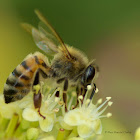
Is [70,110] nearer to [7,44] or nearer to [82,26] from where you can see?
[7,44]

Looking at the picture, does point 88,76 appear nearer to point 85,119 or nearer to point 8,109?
point 85,119

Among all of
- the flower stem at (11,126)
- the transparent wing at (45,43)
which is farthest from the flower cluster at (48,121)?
the transparent wing at (45,43)

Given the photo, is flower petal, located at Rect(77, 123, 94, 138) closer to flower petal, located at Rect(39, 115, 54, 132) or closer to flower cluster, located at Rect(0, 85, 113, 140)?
flower cluster, located at Rect(0, 85, 113, 140)

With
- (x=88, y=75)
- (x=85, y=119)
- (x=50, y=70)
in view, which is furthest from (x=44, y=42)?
(x=85, y=119)

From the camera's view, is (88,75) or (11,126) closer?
(11,126)

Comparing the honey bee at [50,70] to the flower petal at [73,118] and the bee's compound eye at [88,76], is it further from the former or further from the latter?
the flower petal at [73,118]

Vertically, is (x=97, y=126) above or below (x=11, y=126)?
below

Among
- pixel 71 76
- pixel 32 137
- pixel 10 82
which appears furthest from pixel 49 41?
pixel 32 137

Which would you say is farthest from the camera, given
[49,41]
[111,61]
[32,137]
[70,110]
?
[111,61]
